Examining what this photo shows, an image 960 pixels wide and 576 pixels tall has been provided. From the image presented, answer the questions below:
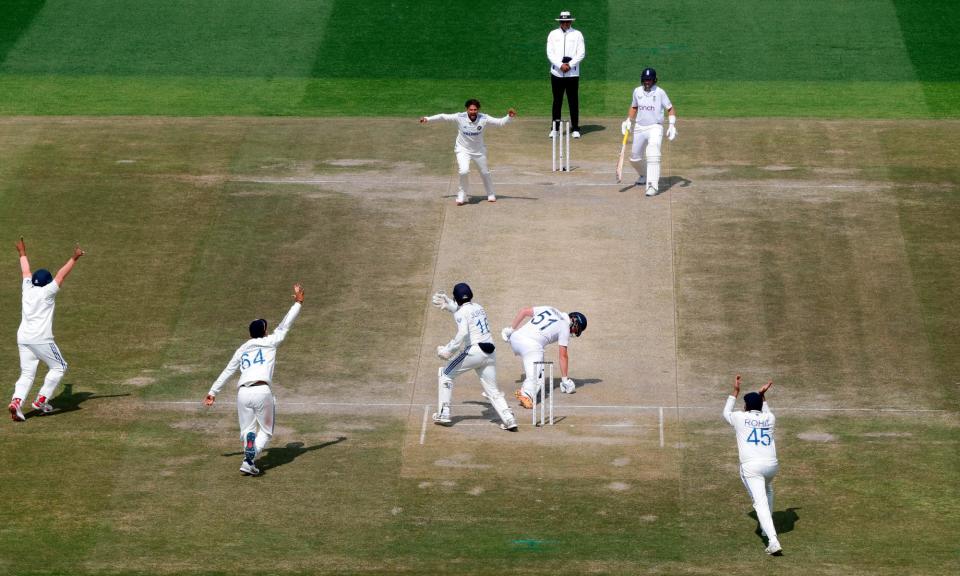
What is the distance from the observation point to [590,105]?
111ft

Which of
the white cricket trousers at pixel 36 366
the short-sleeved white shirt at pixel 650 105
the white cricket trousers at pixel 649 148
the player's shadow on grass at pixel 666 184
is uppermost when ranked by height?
the short-sleeved white shirt at pixel 650 105

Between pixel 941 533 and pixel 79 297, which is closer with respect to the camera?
pixel 941 533

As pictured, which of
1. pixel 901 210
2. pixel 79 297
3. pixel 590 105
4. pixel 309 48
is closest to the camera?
pixel 79 297

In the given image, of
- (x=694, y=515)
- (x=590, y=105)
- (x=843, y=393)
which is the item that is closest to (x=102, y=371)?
(x=694, y=515)

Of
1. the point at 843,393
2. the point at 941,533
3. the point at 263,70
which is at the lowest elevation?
the point at 941,533

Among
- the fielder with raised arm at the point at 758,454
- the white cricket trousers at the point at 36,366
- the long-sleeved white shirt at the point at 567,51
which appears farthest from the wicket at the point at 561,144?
the fielder with raised arm at the point at 758,454

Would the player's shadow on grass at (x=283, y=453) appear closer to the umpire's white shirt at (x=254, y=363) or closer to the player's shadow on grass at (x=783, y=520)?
the umpire's white shirt at (x=254, y=363)

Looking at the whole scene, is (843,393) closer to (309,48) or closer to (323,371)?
(323,371)

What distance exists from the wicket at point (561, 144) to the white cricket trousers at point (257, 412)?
10.9 m

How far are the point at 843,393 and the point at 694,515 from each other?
4.47 metres

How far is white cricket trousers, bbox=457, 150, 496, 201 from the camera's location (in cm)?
2836

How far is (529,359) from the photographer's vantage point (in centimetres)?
2252

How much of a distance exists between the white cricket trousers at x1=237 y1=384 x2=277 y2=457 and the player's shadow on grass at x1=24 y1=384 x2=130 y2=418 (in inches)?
135

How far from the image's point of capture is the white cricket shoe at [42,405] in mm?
22172
